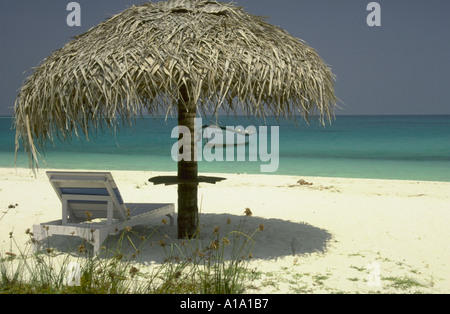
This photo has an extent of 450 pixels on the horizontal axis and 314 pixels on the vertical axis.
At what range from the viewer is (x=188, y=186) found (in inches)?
202

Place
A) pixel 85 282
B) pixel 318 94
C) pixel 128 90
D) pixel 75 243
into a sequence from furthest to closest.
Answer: pixel 75 243
pixel 318 94
pixel 128 90
pixel 85 282

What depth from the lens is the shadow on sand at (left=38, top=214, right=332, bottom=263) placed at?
4.67 metres

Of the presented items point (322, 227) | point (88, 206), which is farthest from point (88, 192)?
point (322, 227)

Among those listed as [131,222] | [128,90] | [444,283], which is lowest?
[444,283]

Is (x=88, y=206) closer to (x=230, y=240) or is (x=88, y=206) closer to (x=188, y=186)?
(x=188, y=186)

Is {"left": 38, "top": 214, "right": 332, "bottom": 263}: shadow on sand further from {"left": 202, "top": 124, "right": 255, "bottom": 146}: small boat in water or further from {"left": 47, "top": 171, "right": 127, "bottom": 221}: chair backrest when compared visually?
{"left": 202, "top": 124, "right": 255, "bottom": 146}: small boat in water

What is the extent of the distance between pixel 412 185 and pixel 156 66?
780 centimetres

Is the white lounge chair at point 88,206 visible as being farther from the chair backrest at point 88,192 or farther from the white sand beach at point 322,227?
the white sand beach at point 322,227

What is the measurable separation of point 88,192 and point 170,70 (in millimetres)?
1594

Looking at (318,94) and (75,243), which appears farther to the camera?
(75,243)

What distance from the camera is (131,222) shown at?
486cm

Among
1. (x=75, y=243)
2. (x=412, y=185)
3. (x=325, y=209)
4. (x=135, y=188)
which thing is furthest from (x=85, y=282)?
(x=412, y=185)

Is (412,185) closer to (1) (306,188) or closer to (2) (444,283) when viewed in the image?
(1) (306,188)

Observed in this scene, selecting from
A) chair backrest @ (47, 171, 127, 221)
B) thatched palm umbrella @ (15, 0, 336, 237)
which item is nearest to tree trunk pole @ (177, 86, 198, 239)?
thatched palm umbrella @ (15, 0, 336, 237)
